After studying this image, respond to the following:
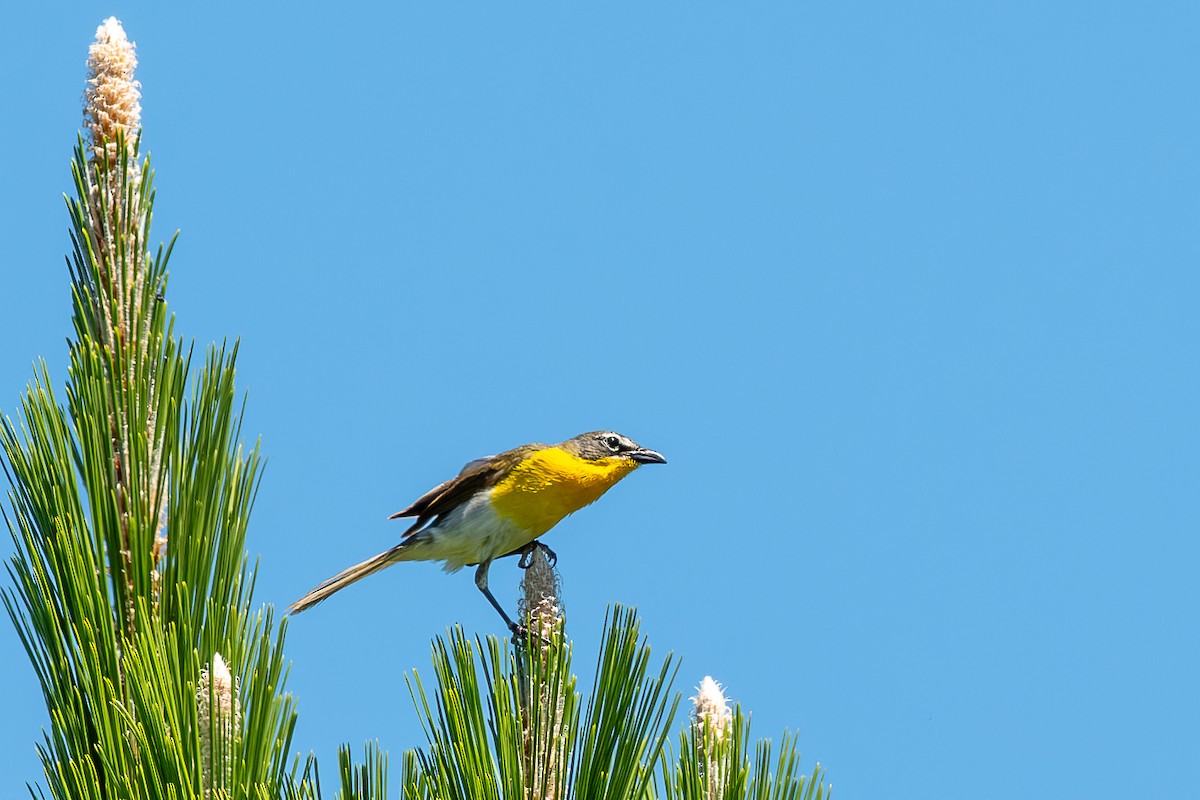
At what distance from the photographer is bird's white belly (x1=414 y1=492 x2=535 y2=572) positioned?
796cm

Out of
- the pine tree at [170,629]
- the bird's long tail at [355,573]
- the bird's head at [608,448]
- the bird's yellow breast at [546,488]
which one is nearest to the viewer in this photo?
the pine tree at [170,629]

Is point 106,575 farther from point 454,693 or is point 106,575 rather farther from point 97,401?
point 454,693

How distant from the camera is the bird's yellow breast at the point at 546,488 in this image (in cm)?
790

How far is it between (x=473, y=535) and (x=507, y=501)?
1.05ft

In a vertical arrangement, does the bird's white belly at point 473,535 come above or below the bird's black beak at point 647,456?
below

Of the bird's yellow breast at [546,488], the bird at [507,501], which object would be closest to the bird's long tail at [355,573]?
the bird at [507,501]

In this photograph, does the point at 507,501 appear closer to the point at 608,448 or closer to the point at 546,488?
the point at 546,488

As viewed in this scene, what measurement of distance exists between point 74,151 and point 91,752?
1792 mm

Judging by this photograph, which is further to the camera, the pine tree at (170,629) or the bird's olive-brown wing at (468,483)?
the bird's olive-brown wing at (468,483)

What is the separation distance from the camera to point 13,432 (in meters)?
3.48

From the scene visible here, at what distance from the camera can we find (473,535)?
8008 millimetres

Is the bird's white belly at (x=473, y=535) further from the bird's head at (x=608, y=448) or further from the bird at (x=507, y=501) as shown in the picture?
the bird's head at (x=608, y=448)

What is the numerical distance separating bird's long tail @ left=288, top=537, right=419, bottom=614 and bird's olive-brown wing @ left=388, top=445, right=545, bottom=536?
0.25 m

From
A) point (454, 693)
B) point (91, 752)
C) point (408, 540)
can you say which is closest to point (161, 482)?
point (91, 752)
